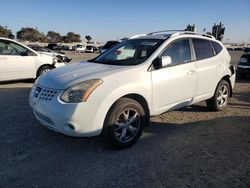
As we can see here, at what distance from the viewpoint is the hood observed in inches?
151

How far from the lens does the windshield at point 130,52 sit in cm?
461

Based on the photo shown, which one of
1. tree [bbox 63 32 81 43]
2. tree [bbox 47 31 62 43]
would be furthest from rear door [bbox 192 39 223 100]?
tree [bbox 63 32 81 43]

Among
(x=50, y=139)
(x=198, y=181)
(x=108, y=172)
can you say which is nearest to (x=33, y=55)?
(x=50, y=139)

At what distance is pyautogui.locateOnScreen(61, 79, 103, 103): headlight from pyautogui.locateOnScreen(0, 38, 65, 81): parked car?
6099mm

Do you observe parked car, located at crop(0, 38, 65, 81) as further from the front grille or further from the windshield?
the front grille

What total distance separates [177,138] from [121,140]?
106cm

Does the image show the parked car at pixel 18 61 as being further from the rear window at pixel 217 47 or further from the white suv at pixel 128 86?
the rear window at pixel 217 47

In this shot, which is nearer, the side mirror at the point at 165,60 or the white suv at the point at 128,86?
the white suv at the point at 128,86

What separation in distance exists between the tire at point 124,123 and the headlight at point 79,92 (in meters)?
0.40

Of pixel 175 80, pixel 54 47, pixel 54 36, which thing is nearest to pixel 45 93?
pixel 175 80

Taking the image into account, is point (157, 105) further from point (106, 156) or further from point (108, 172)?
point (108, 172)

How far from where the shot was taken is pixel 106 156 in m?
3.84

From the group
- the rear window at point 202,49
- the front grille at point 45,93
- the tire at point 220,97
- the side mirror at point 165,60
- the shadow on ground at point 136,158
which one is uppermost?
the rear window at point 202,49

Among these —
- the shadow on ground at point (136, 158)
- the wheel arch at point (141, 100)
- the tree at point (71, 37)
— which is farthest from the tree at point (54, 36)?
the wheel arch at point (141, 100)
